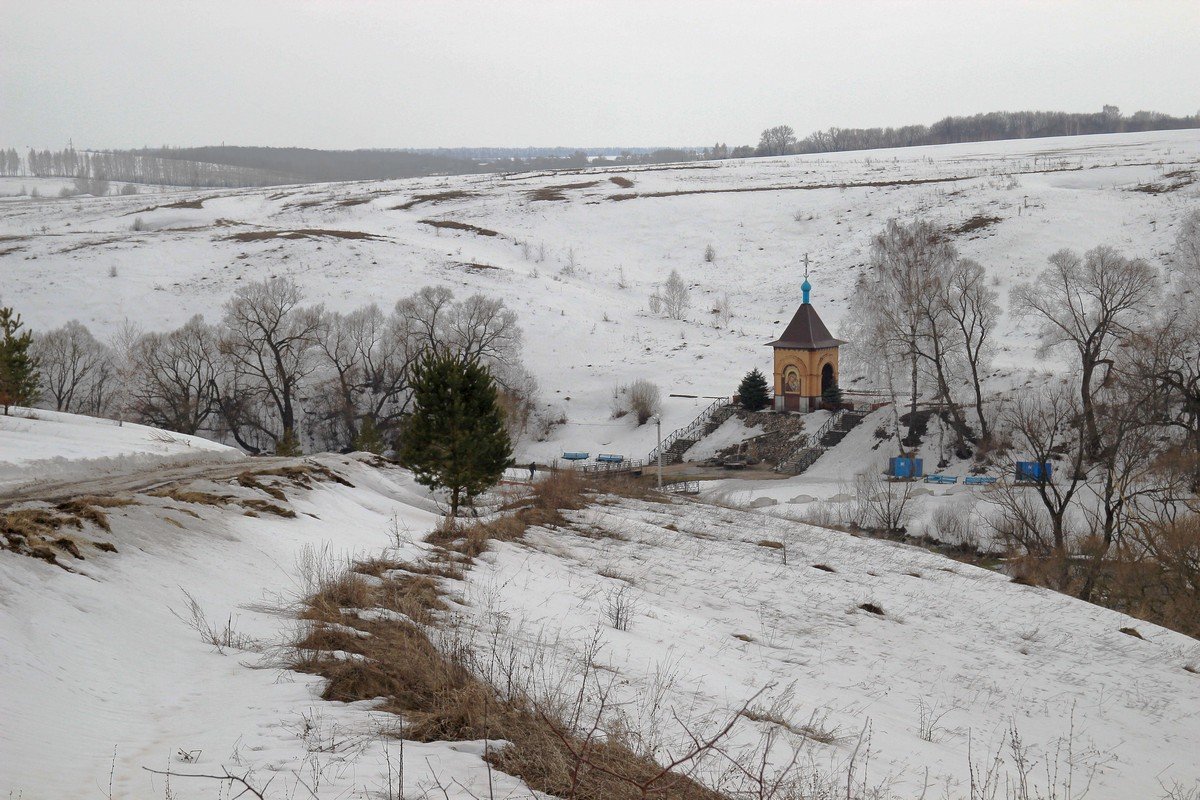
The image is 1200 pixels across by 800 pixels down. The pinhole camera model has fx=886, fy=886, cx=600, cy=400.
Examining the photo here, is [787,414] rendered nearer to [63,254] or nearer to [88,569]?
[88,569]

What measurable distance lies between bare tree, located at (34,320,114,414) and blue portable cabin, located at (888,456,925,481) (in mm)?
37587

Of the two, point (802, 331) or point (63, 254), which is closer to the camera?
point (802, 331)

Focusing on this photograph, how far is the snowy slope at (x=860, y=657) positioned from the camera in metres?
8.09

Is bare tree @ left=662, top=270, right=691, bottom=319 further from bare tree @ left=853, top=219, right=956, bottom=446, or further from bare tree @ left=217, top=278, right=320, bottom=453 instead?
bare tree @ left=217, top=278, right=320, bottom=453

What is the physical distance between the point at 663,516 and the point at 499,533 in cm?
691

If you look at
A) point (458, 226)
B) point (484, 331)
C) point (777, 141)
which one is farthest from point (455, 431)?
point (777, 141)

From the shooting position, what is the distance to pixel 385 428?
148 ft

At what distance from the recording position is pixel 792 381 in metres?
40.7

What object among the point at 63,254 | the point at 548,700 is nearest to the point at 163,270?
the point at 63,254

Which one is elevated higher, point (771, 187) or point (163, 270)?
point (771, 187)

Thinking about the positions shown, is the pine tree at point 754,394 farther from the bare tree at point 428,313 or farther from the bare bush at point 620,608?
the bare bush at point 620,608

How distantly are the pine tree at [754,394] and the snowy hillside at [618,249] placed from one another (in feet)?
9.35

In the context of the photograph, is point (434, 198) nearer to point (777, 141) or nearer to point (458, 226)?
point (458, 226)

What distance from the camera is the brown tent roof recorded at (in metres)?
39.9
